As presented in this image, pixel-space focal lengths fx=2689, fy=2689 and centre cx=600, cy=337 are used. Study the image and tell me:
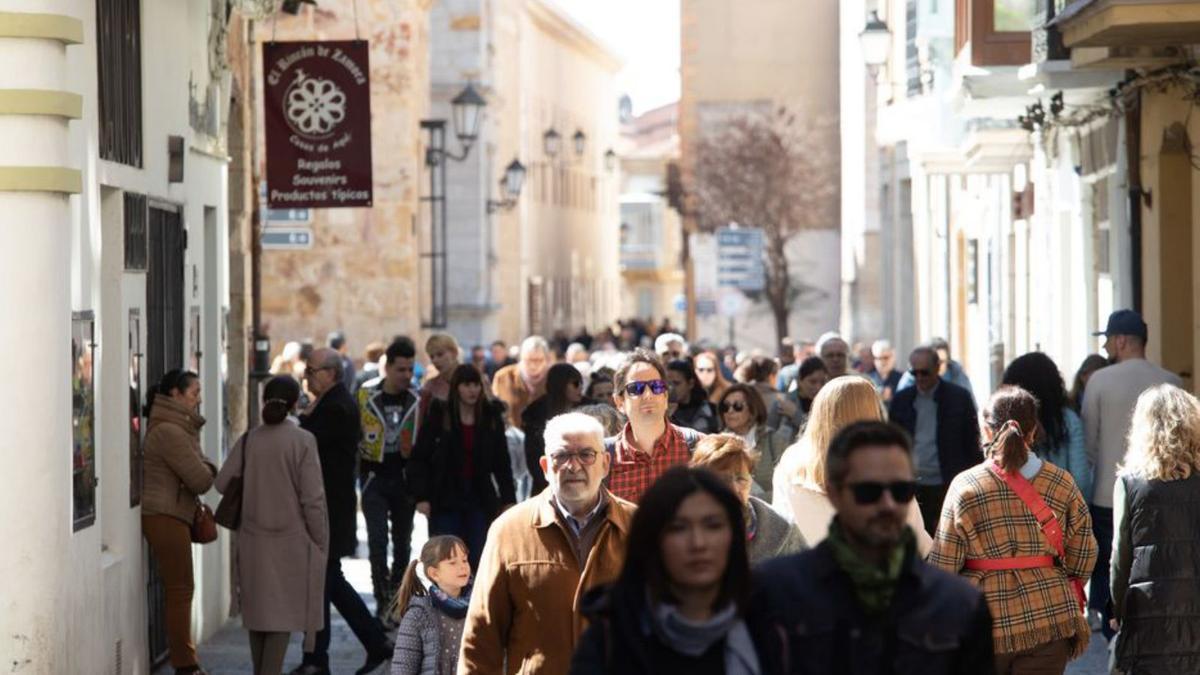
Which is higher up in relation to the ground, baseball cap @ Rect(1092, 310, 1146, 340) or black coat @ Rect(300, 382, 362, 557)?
baseball cap @ Rect(1092, 310, 1146, 340)

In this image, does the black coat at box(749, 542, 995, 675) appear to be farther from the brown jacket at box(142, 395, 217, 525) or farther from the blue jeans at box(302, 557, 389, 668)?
the blue jeans at box(302, 557, 389, 668)

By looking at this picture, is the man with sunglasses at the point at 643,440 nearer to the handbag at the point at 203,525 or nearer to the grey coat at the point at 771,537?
the grey coat at the point at 771,537

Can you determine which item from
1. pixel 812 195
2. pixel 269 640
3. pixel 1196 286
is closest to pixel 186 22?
pixel 269 640

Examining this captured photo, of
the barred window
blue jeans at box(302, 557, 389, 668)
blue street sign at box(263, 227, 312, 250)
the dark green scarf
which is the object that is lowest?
blue jeans at box(302, 557, 389, 668)

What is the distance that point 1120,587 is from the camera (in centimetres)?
1015

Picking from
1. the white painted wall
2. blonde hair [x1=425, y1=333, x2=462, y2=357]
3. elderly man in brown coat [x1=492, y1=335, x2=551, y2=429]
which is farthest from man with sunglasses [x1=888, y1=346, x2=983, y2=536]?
the white painted wall

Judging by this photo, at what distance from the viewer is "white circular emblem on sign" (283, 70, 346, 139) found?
19703mm

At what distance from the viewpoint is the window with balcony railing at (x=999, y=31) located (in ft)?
72.9

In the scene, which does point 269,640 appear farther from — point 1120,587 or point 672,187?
point 672,187

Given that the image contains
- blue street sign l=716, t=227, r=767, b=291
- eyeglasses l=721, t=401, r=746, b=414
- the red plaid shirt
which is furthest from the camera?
blue street sign l=716, t=227, r=767, b=291

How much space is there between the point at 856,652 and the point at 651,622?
41 centimetres

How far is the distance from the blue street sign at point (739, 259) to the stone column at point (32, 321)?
29.4 metres

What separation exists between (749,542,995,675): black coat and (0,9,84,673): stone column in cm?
612

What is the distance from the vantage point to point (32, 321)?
10961 millimetres
